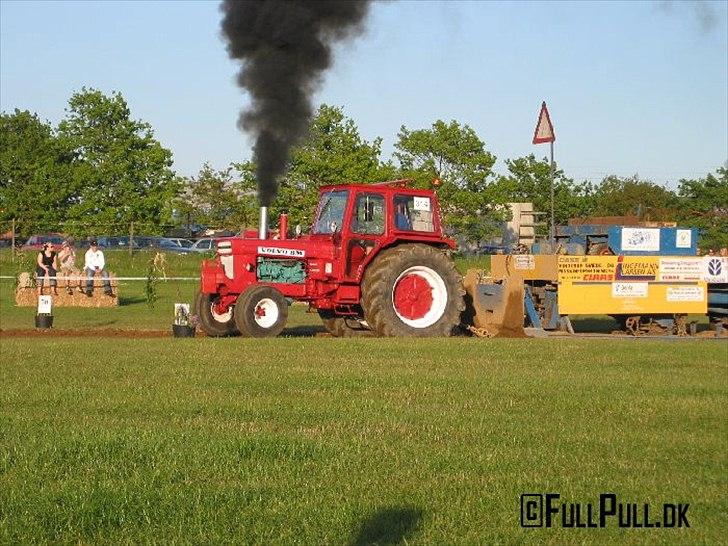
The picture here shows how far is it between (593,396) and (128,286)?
29317 millimetres

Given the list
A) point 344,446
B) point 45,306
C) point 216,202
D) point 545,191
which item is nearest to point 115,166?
point 216,202

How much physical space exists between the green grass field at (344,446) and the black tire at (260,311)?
418 centimetres

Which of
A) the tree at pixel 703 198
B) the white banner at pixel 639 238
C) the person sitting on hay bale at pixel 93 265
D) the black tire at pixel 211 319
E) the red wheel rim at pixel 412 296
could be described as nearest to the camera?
the red wheel rim at pixel 412 296

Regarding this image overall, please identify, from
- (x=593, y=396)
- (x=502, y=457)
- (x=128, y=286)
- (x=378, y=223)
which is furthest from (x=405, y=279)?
(x=128, y=286)

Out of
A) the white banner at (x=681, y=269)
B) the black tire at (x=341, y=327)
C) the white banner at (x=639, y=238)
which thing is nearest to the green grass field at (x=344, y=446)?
the black tire at (x=341, y=327)

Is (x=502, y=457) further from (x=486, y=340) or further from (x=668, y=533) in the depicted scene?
(x=486, y=340)

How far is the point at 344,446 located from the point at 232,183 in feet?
178

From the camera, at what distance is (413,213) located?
64.6 feet

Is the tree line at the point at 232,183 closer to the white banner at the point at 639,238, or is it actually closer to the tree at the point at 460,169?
the tree at the point at 460,169

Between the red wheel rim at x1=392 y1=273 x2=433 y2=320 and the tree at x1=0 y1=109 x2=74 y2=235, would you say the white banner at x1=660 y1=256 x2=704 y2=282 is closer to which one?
the red wheel rim at x1=392 y1=273 x2=433 y2=320

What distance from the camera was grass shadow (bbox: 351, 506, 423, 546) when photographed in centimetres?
570

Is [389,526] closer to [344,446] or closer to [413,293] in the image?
[344,446]

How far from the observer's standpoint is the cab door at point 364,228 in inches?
755

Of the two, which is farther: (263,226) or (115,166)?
(115,166)
